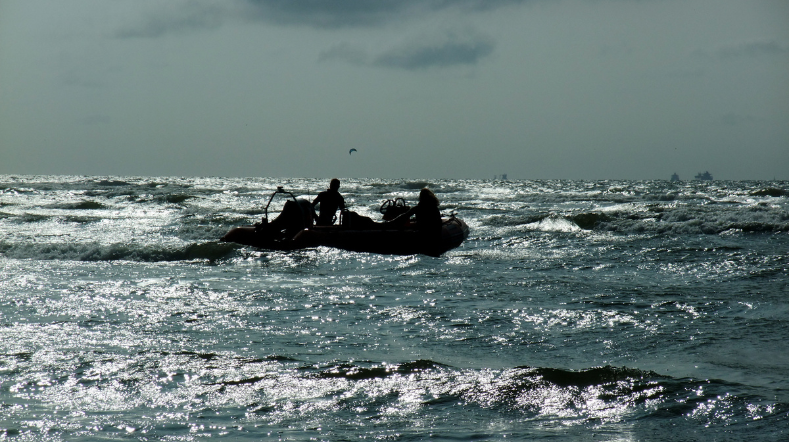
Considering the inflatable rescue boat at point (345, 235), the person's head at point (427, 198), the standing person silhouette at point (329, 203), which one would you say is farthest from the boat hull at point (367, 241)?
the standing person silhouette at point (329, 203)

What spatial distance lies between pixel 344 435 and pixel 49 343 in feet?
10.8

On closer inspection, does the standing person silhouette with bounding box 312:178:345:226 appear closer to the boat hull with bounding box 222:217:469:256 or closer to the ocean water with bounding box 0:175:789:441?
the boat hull with bounding box 222:217:469:256

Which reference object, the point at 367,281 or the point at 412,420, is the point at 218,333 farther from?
the point at 367,281

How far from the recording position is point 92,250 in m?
13.7

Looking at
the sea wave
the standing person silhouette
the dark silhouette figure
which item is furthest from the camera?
the standing person silhouette

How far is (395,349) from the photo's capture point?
594cm

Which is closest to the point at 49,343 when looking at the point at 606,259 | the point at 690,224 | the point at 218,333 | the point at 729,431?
the point at 218,333

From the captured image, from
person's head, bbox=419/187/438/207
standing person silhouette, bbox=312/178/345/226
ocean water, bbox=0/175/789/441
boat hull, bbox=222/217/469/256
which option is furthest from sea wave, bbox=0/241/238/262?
person's head, bbox=419/187/438/207

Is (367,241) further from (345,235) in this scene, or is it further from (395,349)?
(395,349)

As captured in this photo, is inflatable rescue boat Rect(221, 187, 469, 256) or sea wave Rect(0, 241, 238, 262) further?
inflatable rescue boat Rect(221, 187, 469, 256)

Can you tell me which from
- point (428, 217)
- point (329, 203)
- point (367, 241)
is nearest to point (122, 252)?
point (329, 203)

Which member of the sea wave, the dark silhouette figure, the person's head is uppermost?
the person's head

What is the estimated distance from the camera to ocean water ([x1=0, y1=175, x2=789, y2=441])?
419cm

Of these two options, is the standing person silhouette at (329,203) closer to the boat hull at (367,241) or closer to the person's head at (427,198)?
the boat hull at (367,241)
